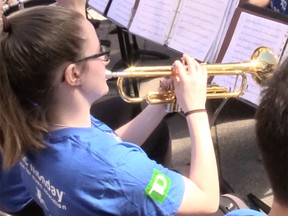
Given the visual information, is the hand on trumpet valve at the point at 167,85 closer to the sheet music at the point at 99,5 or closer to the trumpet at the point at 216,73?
the trumpet at the point at 216,73

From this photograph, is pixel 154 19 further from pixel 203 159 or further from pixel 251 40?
pixel 203 159

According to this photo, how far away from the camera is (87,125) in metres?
1.38

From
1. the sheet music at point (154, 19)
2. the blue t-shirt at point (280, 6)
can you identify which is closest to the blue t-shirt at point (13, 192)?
the sheet music at point (154, 19)

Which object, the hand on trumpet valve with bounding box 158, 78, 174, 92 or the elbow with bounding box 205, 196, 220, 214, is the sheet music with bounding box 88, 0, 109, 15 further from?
the elbow with bounding box 205, 196, 220, 214

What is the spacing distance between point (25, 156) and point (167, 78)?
666 mm

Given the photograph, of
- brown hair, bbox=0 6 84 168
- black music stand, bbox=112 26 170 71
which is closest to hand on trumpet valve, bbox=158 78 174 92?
brown hair, bbox=0 6 84 168

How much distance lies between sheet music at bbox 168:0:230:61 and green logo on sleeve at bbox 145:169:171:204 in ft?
4.30

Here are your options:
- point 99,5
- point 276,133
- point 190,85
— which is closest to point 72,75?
point 190,85

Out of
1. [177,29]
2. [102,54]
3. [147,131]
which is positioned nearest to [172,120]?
[177,29]

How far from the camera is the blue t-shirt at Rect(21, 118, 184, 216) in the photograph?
1.25 m

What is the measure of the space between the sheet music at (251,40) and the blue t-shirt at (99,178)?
1021mm

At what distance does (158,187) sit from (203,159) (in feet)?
0.87

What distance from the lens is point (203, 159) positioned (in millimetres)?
1508

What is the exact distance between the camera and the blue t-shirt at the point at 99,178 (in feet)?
4.09
